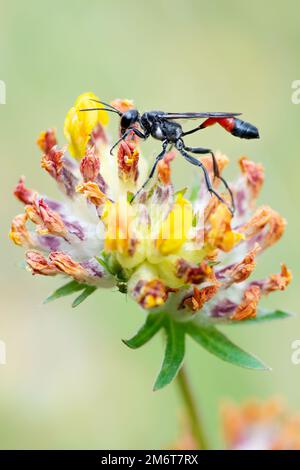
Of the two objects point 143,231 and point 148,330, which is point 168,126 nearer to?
point 143,231

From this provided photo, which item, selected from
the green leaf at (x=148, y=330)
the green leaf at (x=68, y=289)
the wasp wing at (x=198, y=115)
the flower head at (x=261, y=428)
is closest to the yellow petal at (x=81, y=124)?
the wasp wing at (x=198, y=115)

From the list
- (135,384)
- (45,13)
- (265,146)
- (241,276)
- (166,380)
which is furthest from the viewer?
(45,13)

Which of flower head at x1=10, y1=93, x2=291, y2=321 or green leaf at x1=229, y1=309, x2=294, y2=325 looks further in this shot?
green leaf at x1=229, y1=309, x2=294, y2=325

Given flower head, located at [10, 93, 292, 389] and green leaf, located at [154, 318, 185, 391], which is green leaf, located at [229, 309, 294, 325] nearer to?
flower head, located at [10, 93, 292, 389]

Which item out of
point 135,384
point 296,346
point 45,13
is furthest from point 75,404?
point 45,13

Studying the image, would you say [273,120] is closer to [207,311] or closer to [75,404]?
[75,404]

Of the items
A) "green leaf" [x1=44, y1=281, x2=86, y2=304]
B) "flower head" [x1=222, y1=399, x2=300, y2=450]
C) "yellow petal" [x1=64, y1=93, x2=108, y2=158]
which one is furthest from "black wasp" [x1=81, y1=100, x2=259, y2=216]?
"flower head" [x1=222, y1=399, x2=300, y2=450]

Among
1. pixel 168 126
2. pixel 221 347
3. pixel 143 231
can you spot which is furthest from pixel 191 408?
pixel 168 126
